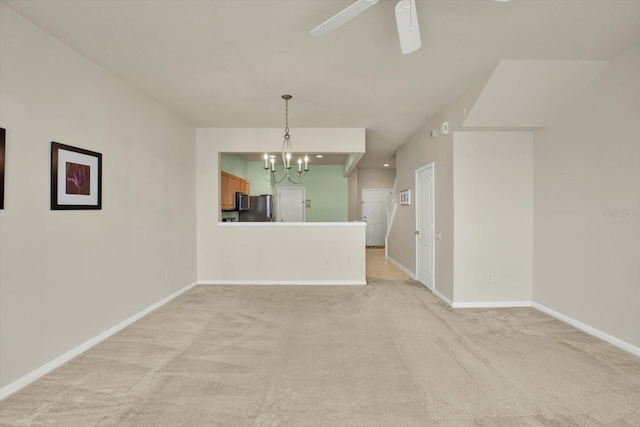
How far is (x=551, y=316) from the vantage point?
3725 millimetres

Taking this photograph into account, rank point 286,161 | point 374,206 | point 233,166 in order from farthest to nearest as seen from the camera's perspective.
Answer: point 374,206, point 233,166, point 286,161

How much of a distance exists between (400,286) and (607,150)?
10.5 feet

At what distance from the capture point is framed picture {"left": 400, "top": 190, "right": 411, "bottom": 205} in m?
6.19

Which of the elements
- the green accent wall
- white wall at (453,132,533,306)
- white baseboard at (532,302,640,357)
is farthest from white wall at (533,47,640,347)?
the green accent wall

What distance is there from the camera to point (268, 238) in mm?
5457

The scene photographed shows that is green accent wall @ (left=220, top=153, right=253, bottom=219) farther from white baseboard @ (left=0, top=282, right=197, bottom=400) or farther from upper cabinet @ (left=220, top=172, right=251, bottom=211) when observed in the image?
white baseboard @ (left=0, top=282, right=197, bottom=400)

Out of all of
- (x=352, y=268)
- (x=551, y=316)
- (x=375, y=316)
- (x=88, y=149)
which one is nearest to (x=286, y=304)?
(x=375, y=316)

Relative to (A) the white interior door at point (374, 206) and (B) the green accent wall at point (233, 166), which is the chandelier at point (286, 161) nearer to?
(B) the green accent wall at point (233, 166)

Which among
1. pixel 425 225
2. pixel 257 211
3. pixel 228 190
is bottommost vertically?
pixel 425 225

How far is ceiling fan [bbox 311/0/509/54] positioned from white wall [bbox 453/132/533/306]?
7.65 ft

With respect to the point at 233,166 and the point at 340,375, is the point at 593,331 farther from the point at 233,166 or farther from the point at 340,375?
the point at 233,166

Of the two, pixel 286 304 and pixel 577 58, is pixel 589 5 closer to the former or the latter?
pixel 577 58

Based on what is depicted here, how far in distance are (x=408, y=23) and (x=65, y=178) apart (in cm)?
287

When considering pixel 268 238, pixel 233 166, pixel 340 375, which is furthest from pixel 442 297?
pixel 233 166
